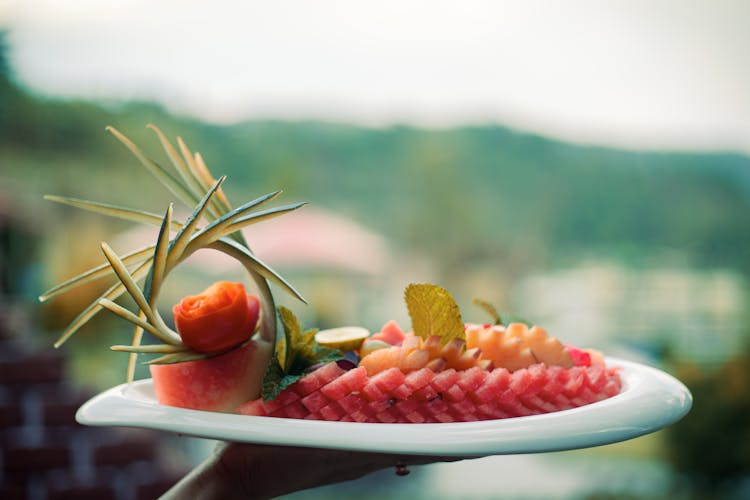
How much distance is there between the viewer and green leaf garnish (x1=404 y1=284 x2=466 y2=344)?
1.44 meters

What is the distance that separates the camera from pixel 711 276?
1844 centimetres

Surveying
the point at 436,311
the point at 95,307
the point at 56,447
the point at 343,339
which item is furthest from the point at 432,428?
the point at 56,447

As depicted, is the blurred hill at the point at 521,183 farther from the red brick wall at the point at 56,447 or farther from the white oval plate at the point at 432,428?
the white oval plate at the point at 432,428

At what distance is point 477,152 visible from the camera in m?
22.9

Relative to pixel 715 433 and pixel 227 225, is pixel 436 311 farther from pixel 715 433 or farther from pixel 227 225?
pixel 715 433

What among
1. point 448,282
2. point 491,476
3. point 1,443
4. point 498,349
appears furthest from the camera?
point 448,282

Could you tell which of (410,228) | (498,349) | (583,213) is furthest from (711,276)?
(498,349)

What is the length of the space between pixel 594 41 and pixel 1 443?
66.4 feet

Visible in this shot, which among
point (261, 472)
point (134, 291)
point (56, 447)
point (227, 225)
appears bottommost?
point (56, 447)

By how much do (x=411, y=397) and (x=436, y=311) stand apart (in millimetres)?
210

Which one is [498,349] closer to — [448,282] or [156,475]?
[156,475]

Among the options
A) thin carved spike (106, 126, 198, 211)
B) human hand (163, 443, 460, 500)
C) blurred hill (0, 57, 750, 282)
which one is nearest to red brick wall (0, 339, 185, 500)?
human hand (163, 443, 460, 500)

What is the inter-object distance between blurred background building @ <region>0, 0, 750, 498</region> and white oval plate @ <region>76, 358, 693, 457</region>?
12042mm

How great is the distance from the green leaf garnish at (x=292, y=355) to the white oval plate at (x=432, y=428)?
0.56 feet
